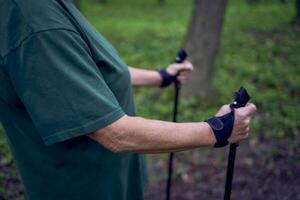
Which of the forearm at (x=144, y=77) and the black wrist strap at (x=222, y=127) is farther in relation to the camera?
the forearm at (x=144, y=77)

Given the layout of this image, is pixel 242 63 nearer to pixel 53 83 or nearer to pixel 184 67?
pixel 184 67

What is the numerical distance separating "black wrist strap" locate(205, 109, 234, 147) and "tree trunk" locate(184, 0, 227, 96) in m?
4.35

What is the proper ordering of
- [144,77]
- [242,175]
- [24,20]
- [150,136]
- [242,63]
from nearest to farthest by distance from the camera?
[24,20], [150,136], [144,77], [242,175], [242,63]

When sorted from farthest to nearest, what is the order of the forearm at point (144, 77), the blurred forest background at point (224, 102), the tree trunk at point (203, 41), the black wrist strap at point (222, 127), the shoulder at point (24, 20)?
the tree trunk at point (203, 41)
the blurred forest background at point (224, 102)
the forearm at point (144, 77)
the black wrist strap at point (222, 127)
the shoulder at point (24, 20)

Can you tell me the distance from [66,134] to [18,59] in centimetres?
34

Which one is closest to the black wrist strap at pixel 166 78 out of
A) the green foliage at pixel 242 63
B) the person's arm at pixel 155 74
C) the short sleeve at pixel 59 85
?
the person's arm at pixel 155 74

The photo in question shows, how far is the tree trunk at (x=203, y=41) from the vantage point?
5.86 m

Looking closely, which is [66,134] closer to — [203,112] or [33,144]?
[33,144]

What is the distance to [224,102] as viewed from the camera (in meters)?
5.84

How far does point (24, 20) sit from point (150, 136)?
2.30 feet

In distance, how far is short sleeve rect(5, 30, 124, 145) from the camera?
1.30 metres

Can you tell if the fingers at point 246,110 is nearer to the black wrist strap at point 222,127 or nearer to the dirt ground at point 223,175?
the black wrist strap at point 222,127

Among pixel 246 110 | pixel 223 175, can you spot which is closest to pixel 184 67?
pixel 246 110

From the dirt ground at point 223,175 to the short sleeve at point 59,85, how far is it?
7.98 feet
